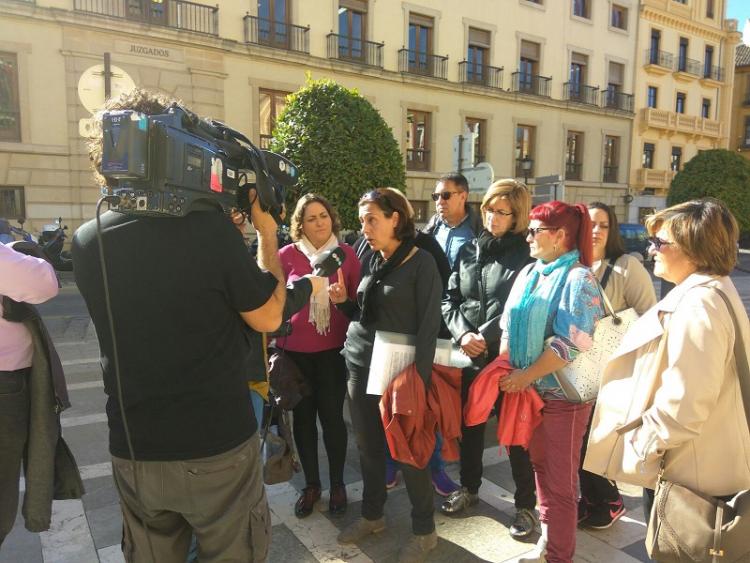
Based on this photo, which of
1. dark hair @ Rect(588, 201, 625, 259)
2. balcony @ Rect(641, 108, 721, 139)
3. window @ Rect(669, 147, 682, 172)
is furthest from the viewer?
window @ Rect(669, 147, 682, 172)

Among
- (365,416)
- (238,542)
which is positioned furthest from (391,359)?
(238,542)

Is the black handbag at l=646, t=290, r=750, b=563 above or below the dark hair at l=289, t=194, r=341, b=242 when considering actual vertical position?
below

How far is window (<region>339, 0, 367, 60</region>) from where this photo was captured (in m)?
19.0

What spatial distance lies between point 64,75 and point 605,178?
23.9 metres

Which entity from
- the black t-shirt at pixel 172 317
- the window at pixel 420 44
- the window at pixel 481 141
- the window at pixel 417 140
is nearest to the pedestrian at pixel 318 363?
the black t-shirt at pixel 172 317

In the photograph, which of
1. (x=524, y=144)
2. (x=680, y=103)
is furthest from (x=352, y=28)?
(x=680, y=103)

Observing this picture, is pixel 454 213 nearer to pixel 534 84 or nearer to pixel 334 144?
pixel 334 144

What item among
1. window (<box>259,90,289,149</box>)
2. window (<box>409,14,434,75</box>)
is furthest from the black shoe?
window (<box>409,14,434,75</box>)

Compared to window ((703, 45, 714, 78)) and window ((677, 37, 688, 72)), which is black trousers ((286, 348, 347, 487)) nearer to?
window ((677, 37, 688, 72))

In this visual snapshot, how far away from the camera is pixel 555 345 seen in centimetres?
235

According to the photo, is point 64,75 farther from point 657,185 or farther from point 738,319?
point 657,185

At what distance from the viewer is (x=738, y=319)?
70.8 inches

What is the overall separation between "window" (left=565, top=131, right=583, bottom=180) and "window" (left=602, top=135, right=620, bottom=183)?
182 centimetres

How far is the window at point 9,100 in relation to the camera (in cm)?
1420
